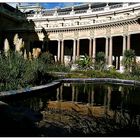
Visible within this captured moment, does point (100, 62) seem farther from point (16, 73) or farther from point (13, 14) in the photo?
point (16, 73)

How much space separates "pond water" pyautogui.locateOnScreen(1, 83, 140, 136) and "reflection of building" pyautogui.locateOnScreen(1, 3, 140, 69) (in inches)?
1163

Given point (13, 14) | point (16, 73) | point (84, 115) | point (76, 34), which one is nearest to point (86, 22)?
point (76, 34)

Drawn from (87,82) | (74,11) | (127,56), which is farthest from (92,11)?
(87,82)

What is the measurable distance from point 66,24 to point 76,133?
4739 centimetres

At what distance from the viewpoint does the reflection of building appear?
47219 millimetres

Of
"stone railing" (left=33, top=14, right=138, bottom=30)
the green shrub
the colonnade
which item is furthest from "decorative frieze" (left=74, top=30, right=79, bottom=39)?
the green shrub

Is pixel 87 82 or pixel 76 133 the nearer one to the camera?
pixel 76 133

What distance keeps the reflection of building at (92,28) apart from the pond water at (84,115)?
29532 mm

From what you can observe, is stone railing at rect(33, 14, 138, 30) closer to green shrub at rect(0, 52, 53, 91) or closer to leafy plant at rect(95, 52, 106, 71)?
leafy plant at rect(95, 52, 106, 71)

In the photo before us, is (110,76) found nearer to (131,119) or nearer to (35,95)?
(35,95)

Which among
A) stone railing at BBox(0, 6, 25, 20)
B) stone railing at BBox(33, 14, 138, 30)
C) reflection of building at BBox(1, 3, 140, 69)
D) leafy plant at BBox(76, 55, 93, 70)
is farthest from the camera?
stone railing at BBox(0, 6, 25, 20)

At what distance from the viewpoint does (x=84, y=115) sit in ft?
40.4

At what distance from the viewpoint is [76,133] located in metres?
9.34

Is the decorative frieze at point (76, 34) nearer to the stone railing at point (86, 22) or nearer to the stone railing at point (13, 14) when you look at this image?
the stone railing at point (86, 22)
